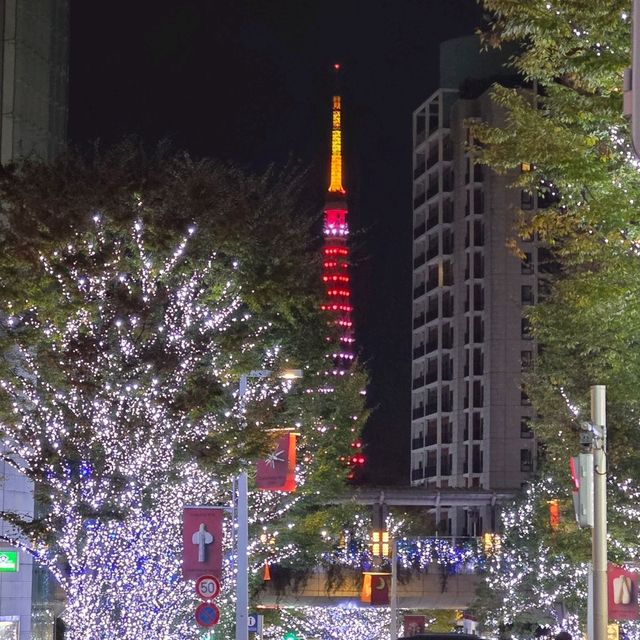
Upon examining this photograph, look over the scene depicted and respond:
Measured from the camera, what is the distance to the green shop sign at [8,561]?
2705 centimetres

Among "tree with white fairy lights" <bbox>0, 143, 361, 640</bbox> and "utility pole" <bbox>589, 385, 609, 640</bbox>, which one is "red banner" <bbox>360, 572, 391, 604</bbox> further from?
"utility pole" <bbox>589, 385, 609, 640</bbox>

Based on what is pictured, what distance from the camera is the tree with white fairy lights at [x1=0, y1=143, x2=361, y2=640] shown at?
802 inches

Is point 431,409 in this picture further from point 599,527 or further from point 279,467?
point 599,527

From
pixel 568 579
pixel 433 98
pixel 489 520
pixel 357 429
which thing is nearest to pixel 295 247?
pixel 357 429

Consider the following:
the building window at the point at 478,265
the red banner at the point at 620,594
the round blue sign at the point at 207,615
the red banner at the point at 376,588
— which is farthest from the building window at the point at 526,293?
the red banner at the point at 620,594

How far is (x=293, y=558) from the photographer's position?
38.4 meters

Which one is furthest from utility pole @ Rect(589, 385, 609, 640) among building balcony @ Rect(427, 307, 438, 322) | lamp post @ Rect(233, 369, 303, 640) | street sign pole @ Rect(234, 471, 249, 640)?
building balcony @ Rect(427, 307, 438, 322)

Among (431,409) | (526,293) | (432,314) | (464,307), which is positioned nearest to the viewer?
(526,293)

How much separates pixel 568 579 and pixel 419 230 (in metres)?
60.3

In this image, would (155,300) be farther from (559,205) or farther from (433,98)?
(433,98)

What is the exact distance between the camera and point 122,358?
2108cm

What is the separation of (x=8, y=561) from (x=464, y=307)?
69752 mm

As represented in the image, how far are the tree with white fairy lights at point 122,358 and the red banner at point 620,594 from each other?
7587 mm

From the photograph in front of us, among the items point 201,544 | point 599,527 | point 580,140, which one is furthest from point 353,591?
point 580,140
